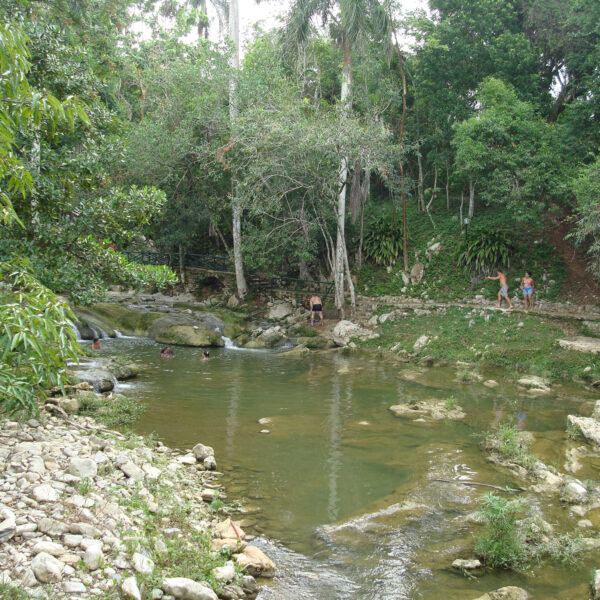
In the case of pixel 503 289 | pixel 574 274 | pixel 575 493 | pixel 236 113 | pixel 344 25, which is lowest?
pixel 575 493

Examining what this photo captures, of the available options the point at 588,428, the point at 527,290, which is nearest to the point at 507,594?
the point at 588,428

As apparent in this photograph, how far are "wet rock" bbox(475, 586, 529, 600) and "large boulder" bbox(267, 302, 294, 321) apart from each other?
60.0 feet

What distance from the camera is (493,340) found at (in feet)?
56.6

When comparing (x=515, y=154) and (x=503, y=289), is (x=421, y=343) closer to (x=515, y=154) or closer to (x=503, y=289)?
(x=503, y=289)

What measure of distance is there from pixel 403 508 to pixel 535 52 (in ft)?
75.9

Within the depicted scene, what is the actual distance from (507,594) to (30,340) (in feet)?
16.5

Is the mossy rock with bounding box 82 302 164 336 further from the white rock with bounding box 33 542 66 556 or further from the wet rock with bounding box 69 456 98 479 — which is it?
the white rock with bounding box 33 542 66 556

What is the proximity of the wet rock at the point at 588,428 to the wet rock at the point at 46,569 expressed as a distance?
9258mm

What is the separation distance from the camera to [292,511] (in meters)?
7.04

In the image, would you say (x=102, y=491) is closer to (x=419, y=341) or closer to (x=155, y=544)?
(x=155, y=544)

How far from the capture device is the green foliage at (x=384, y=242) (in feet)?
79.9

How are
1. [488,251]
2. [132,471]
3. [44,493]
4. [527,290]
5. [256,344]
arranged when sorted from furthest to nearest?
[488,251] < [256,344] < [527,290] < [132,471] < [44,493]

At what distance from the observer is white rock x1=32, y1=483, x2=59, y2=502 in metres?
5.10

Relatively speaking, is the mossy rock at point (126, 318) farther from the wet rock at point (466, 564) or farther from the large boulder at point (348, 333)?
the wet rock at point (466, 564)
